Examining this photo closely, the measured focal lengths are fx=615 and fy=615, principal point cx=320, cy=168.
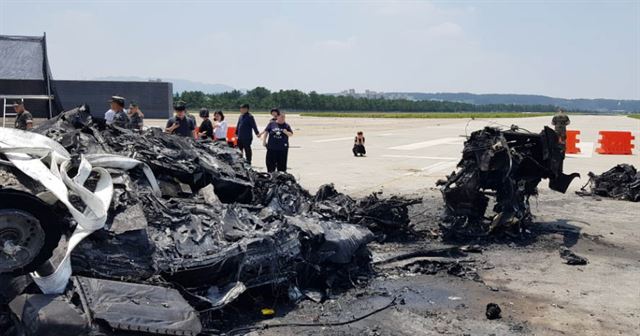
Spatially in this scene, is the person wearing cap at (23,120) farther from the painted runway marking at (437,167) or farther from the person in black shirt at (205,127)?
the painted runway marking at (437,167)

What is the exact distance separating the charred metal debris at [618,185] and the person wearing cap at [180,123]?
335 inches

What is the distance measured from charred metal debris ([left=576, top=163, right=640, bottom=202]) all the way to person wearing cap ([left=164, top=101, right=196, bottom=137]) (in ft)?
27.9

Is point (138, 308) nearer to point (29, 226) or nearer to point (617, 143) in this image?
point (29, 226)

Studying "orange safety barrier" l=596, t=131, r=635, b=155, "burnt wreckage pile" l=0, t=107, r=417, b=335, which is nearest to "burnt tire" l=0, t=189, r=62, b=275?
"burnt wreckage pile" l=0, t=107, r=417, b=335

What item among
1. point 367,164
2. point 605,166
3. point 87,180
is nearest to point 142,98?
point 367,164

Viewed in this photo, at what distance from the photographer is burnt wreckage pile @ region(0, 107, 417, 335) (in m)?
4.61

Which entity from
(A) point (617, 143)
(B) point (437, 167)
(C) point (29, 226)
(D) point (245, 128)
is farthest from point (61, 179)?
(A) point (617, 143)

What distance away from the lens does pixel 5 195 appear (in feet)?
15.4

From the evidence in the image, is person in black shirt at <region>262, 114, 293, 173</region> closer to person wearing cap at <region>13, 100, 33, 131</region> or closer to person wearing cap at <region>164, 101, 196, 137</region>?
person wearing cap at <region>164, 101, 196, 137</region>

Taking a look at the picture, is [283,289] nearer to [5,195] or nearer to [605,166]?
[5,195]

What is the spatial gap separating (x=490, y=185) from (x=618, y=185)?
530cm

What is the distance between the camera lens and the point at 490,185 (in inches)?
375

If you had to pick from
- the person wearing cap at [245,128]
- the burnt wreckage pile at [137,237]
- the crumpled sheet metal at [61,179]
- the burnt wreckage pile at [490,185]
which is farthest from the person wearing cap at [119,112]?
the burnt wreckage pile at [490,185]

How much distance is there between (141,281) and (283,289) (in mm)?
1563
